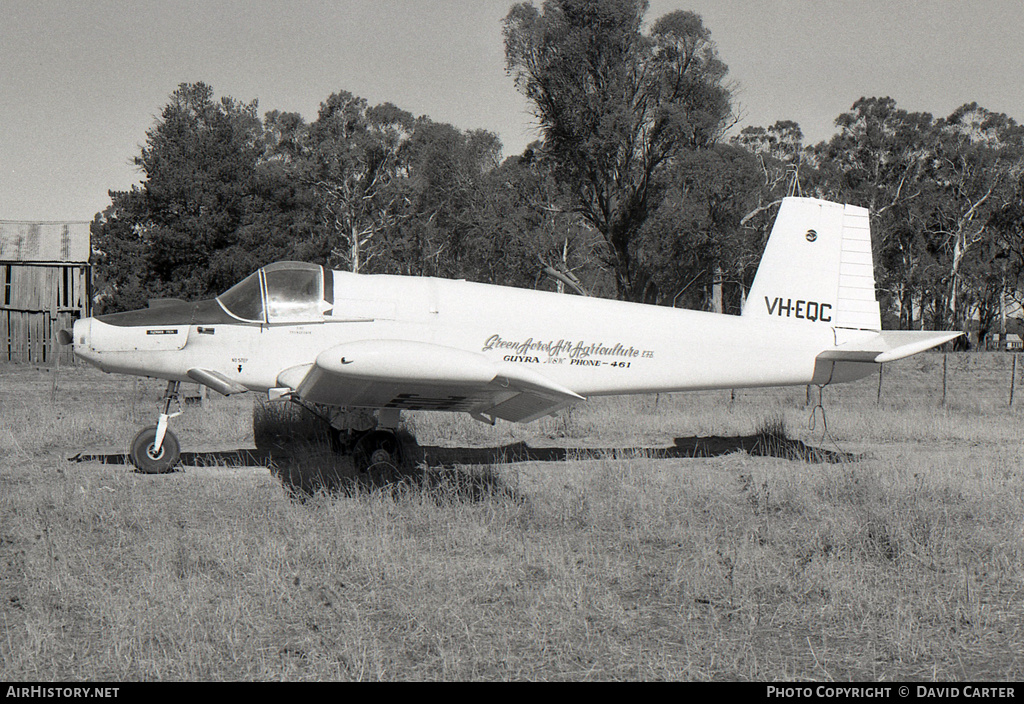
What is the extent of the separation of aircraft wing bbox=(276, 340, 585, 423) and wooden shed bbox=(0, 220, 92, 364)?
98.4 ft

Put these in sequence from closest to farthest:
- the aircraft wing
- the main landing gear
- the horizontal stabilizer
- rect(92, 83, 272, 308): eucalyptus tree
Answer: the aircraft wing → the main landing gear → the horizontal stabilizer → rect(92, 83, 272, 308): eucalyptus tree

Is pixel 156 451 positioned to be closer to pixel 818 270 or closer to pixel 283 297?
pixel 283 297

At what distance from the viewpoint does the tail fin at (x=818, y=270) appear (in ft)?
36.0

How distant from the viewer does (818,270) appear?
1105 centimetres

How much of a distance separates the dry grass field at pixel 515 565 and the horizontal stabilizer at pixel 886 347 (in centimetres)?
134

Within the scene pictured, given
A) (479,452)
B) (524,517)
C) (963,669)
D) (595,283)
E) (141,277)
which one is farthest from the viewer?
(595,283)

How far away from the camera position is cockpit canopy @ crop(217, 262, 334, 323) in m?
9.30

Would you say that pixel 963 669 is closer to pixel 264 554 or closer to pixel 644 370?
pixel 264 554

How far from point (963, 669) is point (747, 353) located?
248 inches

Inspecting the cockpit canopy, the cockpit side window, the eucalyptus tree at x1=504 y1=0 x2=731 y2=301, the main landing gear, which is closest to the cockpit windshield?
the cockpit canopy

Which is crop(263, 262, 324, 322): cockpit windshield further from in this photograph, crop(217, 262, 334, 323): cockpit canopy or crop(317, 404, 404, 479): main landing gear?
crop(317, 404, 404, 479): main landing gear

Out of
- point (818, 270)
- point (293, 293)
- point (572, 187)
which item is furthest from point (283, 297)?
point (572, 187)
